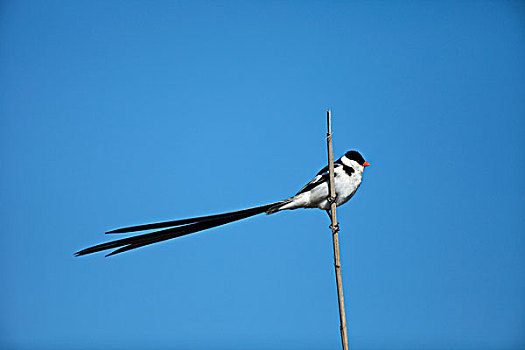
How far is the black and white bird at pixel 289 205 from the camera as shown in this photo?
5.72 feet

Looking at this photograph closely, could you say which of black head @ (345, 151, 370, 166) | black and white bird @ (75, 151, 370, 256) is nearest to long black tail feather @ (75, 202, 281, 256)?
black and white bird @ (75, 151, 370, 256)

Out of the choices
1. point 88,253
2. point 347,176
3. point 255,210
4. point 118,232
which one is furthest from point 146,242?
point 347,176

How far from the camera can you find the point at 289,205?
103 inches

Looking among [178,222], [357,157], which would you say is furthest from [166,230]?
[357,157]

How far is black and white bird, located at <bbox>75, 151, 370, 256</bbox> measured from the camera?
1.74 metres

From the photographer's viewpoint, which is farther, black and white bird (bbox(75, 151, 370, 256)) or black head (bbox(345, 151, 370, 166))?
black head (bbox(345, 151, 370, 166))

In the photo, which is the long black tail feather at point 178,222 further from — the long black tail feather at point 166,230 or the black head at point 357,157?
the black head at point 357,157

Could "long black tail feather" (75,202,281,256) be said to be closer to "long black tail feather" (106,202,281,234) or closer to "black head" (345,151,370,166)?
"long black tail feather" (106,202,281,234)

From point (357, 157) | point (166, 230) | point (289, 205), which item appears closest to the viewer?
point (166, 230)

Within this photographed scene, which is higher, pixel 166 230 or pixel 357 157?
pixel 357 157

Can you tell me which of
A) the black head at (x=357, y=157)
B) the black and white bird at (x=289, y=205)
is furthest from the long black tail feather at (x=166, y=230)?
the black head at (x=357, y=157)

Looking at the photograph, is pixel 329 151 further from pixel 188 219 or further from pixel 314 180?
pixel 314 180

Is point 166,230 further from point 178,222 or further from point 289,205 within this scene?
point 289,205

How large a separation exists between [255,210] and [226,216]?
0.93 feet
